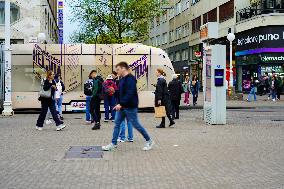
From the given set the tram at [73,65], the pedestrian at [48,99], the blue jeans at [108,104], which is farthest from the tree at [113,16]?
the pedestrian at [48,99]

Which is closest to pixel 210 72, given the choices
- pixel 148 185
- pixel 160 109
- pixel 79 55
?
pixel 160 109

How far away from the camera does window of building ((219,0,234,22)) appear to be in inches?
1912

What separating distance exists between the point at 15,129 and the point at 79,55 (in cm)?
861

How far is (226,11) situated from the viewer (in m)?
50.3

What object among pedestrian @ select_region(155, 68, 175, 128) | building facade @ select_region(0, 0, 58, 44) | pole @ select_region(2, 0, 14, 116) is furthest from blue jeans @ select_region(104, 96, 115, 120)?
building facade @ select_region(0, 0, 58, 44)

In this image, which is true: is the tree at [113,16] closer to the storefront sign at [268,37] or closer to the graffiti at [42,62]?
the storefront sign at [268,37]

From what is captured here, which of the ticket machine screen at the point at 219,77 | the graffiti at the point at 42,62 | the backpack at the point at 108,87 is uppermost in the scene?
the graffiti at the point at 42,62

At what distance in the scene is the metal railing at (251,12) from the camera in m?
41.4

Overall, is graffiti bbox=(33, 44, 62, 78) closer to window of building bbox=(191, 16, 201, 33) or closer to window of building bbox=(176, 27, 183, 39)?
window of building bbox=(191, 16, 201, 33)

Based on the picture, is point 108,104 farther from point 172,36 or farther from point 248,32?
point 172,36

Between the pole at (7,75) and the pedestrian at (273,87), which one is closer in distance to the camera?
the pole at (7,75)

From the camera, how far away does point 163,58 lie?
24438mm

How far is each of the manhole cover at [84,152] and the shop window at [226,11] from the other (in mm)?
38112

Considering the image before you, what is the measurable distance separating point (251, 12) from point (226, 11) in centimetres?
690
